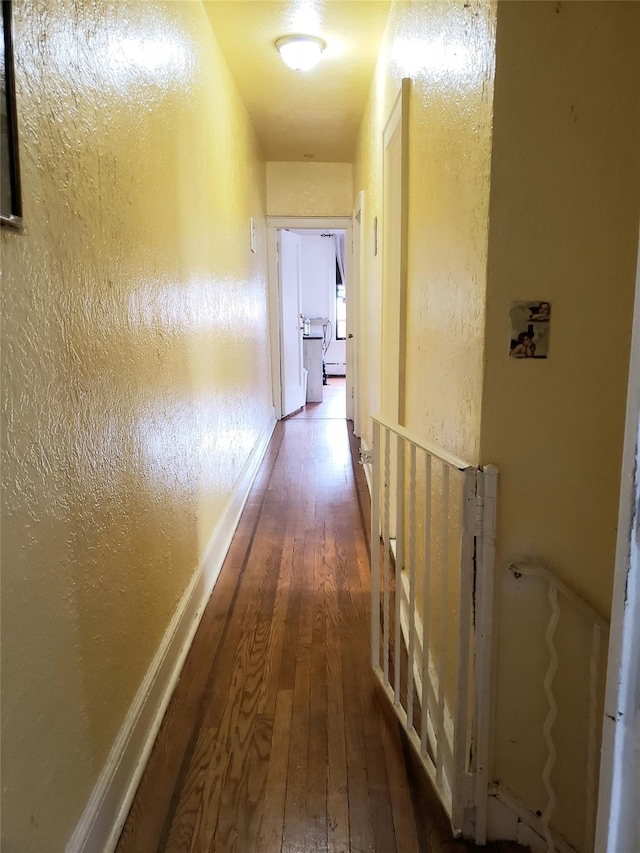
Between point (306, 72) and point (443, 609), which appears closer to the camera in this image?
point (443, 609)

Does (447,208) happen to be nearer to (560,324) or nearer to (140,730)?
(560,324)

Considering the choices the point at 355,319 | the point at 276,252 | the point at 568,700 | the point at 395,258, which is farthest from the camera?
the point at 276,252

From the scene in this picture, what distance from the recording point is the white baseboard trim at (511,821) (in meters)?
1.35

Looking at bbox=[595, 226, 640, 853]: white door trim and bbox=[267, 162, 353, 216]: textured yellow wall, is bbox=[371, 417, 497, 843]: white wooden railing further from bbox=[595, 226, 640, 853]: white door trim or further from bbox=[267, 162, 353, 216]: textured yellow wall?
bbox=[267, 162, 353, 216]: textured yellow wall

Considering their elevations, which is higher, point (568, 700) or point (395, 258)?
point (395, 258)

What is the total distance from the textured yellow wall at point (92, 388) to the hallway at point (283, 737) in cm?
26

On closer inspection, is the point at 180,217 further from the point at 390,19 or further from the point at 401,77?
the point at 390,19

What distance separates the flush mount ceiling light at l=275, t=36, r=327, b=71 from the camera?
2.93 metres

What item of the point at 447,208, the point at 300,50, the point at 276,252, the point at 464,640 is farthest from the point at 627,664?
the point at 276,252

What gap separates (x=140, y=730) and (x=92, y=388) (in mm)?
953

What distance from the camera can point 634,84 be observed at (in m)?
1.13

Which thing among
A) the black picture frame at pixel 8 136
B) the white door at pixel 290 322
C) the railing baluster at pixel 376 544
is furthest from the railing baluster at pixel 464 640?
the white door at pixel 290 322

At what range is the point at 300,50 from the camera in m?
2.96

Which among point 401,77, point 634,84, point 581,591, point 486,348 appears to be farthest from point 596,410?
point 401,77
